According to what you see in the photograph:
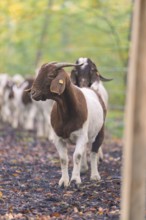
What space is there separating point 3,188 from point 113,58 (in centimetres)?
2034

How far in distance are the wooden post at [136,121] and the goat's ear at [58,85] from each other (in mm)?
3692

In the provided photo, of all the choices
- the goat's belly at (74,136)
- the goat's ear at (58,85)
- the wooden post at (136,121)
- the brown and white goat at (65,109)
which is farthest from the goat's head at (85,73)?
the wooden post at (136,121)

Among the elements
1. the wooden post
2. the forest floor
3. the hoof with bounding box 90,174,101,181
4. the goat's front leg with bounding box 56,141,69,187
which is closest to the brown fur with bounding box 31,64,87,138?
the goat's front leg with bounding box 56,141,69,187

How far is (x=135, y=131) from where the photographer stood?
5602 mm

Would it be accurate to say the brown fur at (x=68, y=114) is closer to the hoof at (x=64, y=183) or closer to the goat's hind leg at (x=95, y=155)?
the hoof at (x=64, y=183)

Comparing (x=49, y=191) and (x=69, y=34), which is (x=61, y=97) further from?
(x=69, y=34)

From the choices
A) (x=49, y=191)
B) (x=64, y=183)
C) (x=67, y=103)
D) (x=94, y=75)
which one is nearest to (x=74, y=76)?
(x=94, y=75)

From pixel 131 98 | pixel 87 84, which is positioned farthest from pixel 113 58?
pixel 131 98

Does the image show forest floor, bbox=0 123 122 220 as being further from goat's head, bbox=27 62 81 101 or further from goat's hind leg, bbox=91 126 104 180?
goat's head, bbox=27 62 81 101

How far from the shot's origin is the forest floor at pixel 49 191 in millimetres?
8164

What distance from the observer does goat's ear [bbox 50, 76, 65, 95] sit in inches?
368

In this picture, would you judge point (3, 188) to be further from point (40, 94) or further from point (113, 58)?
point (113, 58)

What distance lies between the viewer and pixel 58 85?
9.40 m

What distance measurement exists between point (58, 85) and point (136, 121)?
154 inches
